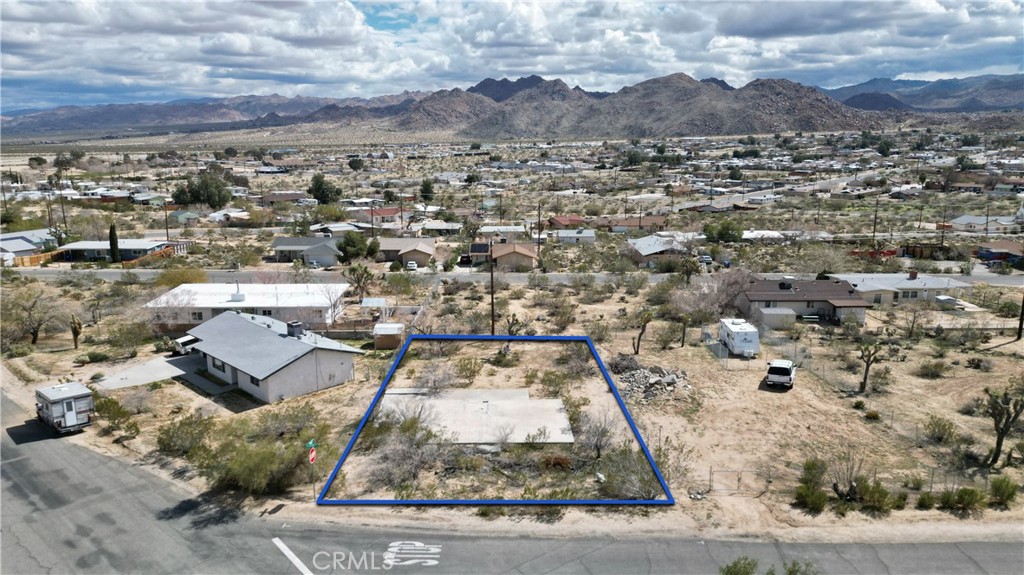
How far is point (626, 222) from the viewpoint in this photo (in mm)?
75062

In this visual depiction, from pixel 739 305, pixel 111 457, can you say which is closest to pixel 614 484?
pixel 111 457

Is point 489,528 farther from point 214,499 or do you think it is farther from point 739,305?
point 739,305

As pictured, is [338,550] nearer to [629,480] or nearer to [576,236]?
[629,480]

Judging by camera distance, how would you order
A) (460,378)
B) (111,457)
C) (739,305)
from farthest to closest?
(739,305)
(460,378)
(111,457)

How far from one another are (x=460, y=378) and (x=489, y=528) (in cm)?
1205

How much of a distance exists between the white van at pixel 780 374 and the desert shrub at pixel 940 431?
5351 millimetres

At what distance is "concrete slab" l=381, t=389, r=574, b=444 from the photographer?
24188mm

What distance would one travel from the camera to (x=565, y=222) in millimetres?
75750

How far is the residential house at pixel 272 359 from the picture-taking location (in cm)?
2789

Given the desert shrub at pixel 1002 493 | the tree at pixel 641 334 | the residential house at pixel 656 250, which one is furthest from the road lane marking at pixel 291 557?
the residential house at pixel 656 250

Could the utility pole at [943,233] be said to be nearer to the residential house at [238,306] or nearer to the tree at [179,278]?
the residential house at [238,306]

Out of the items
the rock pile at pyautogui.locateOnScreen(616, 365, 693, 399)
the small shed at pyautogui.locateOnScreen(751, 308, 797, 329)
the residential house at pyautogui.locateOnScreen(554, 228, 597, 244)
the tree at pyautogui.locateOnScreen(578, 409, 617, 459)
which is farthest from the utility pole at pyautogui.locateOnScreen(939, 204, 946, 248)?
the tree at pyautogui.locateOnScreen(578, 409, 617, 459)

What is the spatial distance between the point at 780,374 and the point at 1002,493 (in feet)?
32.4

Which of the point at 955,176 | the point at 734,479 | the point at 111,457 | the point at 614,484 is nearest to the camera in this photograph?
the point at 614,484
